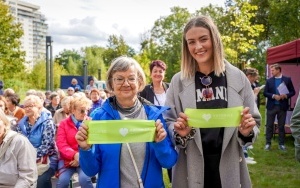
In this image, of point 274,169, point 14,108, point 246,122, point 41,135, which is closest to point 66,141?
point 41,135

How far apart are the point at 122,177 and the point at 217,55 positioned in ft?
3.31

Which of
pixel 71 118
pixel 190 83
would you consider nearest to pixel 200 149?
pixel 190 83

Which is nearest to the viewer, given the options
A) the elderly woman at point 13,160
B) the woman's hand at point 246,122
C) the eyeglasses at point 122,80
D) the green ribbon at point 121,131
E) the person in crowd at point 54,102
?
the woman's hand at point 246,122

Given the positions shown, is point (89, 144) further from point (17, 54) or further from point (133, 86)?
point (17, 54)

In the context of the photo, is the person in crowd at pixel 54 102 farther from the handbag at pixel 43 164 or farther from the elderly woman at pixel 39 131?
the handbag at pixel 43 164

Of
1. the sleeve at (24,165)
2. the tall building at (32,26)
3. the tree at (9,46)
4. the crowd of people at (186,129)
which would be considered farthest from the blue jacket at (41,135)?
the tall building at (32,26)

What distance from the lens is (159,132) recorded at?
2.24 metres

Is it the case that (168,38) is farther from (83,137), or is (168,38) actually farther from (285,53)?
(83,137)

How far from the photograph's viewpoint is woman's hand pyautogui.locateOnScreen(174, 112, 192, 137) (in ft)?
7.22

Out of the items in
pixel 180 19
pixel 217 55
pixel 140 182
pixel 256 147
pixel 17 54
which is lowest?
pixel 256 147

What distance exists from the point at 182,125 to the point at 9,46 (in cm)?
2362

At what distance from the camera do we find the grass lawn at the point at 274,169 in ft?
20.3

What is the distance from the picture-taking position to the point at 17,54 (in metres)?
24.0

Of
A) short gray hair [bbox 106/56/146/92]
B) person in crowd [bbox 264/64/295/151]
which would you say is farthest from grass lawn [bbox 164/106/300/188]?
short gray hair [bbox 106/56/146/92]
